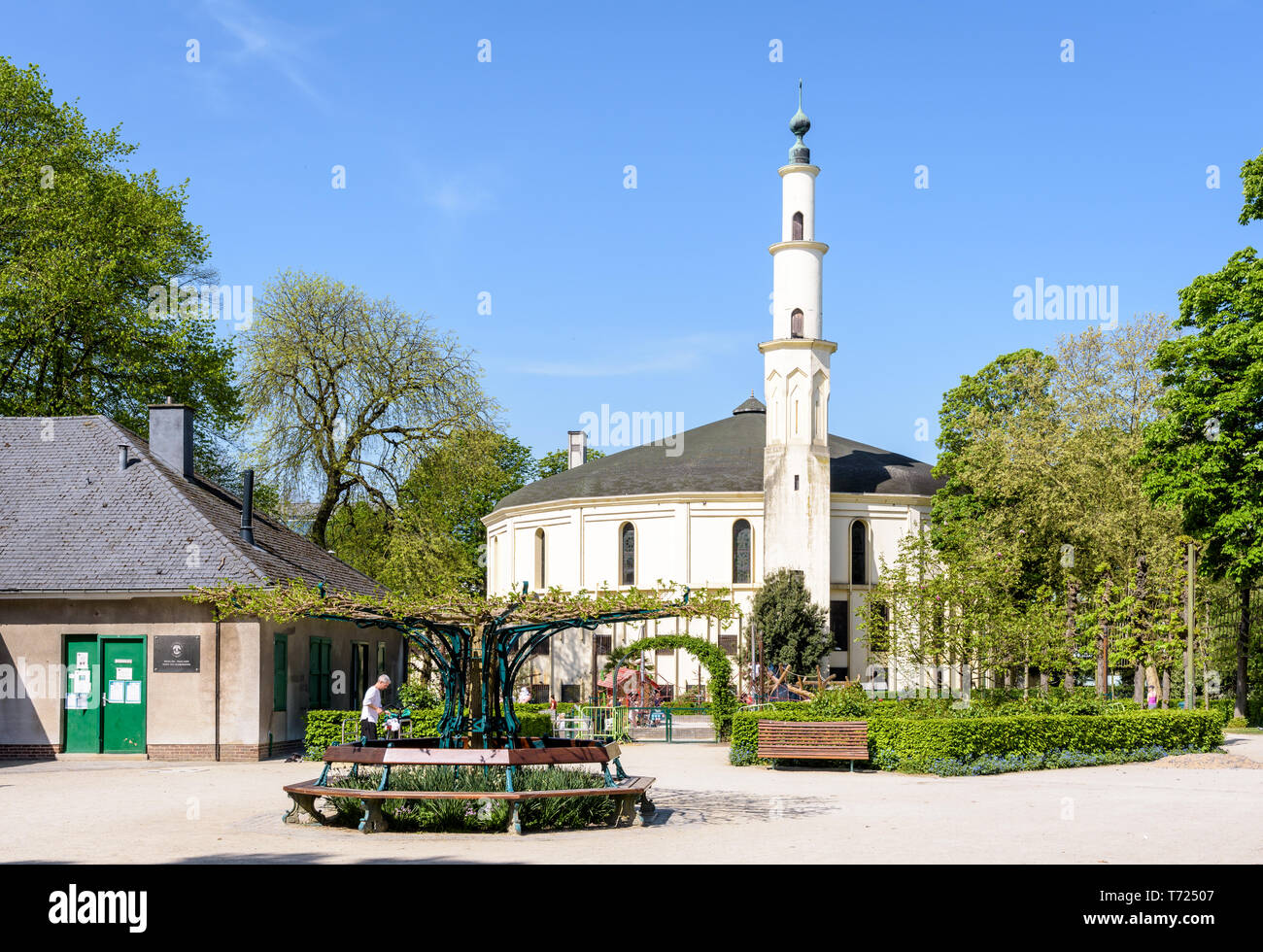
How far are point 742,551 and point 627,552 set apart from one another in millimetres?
5809

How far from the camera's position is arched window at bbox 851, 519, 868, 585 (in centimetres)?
6225

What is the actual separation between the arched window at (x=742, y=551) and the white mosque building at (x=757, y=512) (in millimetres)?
58

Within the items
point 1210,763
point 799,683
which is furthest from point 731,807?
point 799,683

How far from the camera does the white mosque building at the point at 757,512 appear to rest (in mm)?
58844

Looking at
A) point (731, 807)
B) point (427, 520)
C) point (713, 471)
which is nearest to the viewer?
point (731, 807)

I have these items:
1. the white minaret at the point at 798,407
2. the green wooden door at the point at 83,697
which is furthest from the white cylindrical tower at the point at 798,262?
the green wooden door at the point at 83,697

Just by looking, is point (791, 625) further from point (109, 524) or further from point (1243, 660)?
point (109, 524)

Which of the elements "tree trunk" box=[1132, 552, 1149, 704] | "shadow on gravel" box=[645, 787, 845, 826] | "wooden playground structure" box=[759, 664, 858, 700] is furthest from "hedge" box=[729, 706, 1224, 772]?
"tree trunk" box=[1132, 552, 1149, 704]

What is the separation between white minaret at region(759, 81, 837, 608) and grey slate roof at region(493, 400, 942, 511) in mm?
3486

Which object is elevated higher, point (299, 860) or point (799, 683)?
point (299, 860)

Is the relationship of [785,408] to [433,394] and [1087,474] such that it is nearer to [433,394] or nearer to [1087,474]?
[1087,474]

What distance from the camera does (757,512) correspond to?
62.1m

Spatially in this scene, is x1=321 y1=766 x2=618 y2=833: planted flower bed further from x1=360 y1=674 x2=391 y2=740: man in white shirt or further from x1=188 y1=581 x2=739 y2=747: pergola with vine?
x1=360 y1=674 x2=391 y2=740: man in white shirt
